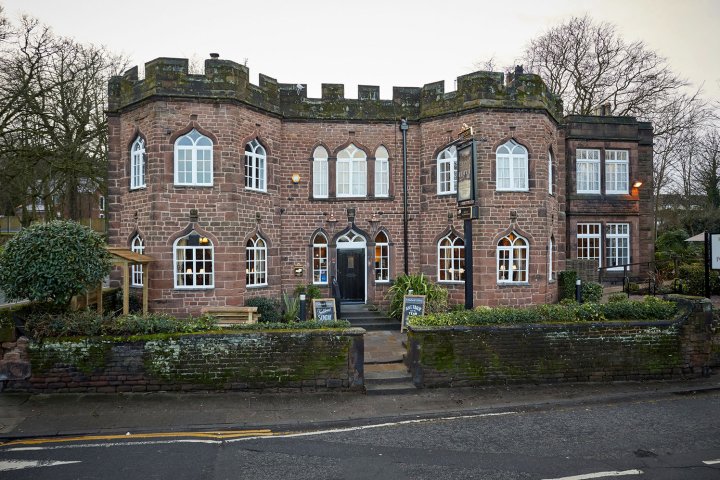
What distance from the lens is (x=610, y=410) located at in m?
8.38

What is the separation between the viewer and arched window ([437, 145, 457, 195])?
16.8m

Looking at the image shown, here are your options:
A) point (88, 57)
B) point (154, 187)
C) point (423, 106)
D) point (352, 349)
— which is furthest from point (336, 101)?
point (88, 57)

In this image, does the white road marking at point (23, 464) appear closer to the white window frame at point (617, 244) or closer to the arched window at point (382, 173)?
the arched window at point (382, 173)

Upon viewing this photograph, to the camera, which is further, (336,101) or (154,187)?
(336,101)

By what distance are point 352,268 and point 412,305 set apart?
12.3 ft

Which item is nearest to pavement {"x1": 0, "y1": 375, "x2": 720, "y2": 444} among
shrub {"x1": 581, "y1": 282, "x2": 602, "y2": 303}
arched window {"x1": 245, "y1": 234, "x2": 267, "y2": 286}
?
arched window {"x1": 245, "y1": 234, "x2": 267, "y2": 286}

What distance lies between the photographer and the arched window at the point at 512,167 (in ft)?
52.6

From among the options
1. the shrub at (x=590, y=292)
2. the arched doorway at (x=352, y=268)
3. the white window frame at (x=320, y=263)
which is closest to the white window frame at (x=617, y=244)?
the shrub at (x=590, y=292)

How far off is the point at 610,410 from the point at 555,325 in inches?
74.9

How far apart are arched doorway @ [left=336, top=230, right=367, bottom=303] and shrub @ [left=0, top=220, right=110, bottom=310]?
29.1 feet

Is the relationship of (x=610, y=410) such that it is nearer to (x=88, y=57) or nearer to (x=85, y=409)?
(x=85, y=409)

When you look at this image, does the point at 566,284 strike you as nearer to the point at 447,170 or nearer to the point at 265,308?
the point at 447,170

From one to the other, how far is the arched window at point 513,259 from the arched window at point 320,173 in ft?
22.1

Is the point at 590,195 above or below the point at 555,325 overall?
above
